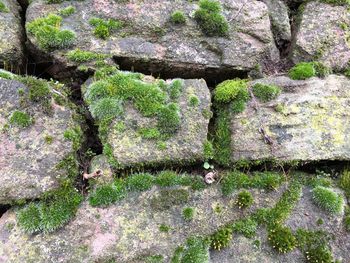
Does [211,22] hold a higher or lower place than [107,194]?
higher

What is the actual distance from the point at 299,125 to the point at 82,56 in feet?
14.0

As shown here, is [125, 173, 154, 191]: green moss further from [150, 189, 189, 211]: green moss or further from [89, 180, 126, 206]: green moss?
[150, 189, 189, 211]: green moss

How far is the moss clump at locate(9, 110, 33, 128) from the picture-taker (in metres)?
5.99

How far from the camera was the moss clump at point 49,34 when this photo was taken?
6.90 metres

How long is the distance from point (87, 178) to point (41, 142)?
953mm

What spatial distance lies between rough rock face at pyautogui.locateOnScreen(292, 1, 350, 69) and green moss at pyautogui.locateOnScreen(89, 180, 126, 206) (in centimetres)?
465

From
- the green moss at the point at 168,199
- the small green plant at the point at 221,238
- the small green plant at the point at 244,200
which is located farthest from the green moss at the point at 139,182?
the small green plant at the point at 244,200

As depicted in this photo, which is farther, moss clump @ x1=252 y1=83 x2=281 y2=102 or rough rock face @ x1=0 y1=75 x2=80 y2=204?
moss clump @ x1=252 y1=83 x2=281 y2=102

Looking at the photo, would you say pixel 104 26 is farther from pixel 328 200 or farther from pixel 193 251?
pixel 328 200

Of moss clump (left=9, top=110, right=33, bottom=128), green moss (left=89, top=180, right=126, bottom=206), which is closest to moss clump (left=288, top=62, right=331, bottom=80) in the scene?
green moss (left=89, top=180, right=126, bottom=206)

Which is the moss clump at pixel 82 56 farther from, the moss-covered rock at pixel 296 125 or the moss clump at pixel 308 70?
the moss clump at pixel 308 70

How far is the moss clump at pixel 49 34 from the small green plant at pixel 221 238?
448 cm

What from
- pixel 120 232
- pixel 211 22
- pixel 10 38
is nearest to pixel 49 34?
pixel 10 38

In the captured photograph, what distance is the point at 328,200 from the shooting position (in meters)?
6.11
